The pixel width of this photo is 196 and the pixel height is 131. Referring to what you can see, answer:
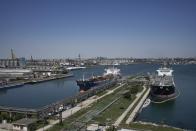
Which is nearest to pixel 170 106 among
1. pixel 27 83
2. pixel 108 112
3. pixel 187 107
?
pixel 187 107

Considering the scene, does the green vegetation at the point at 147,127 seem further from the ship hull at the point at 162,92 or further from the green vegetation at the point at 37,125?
the ship hull at the point at 162,92

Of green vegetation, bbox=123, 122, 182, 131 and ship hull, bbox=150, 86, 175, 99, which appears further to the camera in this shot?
ship hull, bbox=150, 86, 175, 99

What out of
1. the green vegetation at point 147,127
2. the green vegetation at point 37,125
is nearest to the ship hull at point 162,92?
the green vegetation at point 147,127

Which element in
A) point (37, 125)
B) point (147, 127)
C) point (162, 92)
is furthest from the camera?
point (162, 92)

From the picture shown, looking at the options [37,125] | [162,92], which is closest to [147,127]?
[37,125]

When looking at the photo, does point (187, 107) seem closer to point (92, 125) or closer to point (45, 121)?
point (92, 125)

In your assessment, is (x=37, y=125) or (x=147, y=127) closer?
(x=147, y=127)

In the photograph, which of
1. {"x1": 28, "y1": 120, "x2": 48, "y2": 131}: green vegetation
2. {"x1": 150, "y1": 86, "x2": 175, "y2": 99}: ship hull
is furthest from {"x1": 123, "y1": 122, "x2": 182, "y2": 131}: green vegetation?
{"x1": 150, "y1": 86, "x2": 175, "y2": 99}: ship hull

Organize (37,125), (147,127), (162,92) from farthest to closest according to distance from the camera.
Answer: (162,92) → (37,125) → (147,127)

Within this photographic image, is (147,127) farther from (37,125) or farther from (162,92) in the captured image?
(162,92)

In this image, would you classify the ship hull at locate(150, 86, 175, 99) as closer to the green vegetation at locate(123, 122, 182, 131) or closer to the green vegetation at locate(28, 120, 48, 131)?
the green vegetation at locate(123, 122, 182, 131)

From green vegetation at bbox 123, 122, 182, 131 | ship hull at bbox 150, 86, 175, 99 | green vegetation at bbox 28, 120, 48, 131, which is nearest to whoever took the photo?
green vegetation at bbox 28, 120, 48, 131

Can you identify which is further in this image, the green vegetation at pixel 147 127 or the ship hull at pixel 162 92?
the ship hull at pixel 162 92
